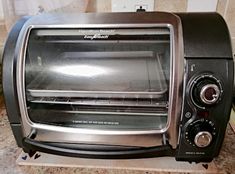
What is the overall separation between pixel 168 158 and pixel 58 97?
0.33 meters

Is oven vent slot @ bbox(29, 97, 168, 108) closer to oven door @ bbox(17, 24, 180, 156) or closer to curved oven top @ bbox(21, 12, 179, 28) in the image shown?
oven door @ bbox(17, 24, 180, 156)

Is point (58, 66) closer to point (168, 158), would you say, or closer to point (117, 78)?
point (117, 78)

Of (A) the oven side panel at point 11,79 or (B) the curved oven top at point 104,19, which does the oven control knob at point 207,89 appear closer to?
(B) the curved oven top at point 104,19

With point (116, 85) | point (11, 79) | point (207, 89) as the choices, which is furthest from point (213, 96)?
point (11, 79)

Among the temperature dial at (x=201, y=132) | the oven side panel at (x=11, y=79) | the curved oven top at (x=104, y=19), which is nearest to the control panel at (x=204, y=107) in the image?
the temperature dial at (x=201, y=132)

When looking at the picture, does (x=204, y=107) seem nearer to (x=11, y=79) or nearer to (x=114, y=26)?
(x=114, y=26)

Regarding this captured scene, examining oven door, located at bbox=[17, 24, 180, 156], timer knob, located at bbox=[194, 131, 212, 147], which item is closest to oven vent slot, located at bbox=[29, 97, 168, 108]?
oven door, located at bbox=[17, 24, 180, 156]

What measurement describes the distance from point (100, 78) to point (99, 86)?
0.9 inches

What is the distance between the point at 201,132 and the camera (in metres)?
0.53

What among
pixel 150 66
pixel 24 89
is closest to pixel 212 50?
pixel 150 66

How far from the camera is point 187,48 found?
51 cm

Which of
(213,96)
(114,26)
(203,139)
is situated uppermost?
(114,26)

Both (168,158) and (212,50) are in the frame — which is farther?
(168,158)

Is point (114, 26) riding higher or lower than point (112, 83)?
higher
